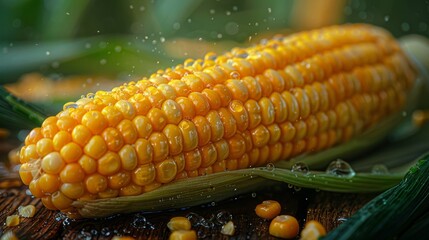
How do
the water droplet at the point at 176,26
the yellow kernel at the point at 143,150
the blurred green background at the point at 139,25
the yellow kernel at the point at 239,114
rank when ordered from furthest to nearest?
1. the water droplet at the point at 176,26
2. the blurred green background at the point at 139,25
3. the yellow kernel at the point at 239,114
4. the yellow kernel at the point at 143,150

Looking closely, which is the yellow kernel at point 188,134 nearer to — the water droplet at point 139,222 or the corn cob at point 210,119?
the corn cob at point 210,119

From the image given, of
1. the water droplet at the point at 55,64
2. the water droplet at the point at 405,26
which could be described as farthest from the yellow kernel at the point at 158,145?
the water droplet at the point at 405,26

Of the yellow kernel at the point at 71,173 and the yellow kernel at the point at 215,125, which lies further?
the yellow kernel at the point at 215,125

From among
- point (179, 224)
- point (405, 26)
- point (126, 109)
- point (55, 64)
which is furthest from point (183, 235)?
point (405, 26)

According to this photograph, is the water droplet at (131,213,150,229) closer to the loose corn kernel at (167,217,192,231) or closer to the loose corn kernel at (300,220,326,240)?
the loose corn kernel at (167,217,192,231)

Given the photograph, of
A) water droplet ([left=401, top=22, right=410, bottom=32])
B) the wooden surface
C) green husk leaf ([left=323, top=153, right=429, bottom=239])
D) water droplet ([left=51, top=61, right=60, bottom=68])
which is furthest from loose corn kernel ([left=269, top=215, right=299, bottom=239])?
water droplet ([left=401, top=22, right=410, bottom=32])

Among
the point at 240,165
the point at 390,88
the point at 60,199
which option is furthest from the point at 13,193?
the point at 390,88
